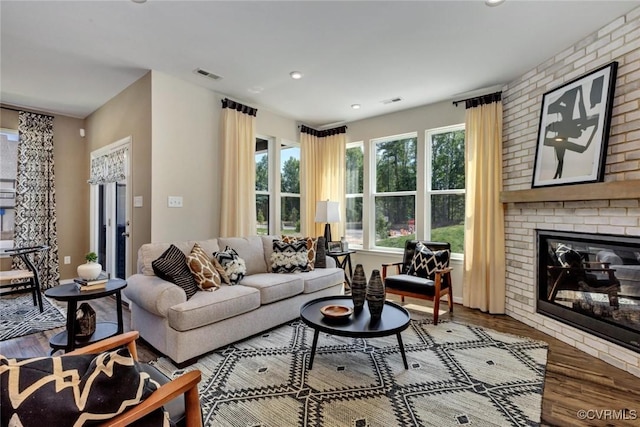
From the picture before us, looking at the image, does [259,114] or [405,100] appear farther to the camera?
[259,114]

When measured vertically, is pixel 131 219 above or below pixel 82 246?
above

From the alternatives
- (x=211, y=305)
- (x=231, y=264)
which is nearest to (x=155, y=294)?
(x=211, y=305)

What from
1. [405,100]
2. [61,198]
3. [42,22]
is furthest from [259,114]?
[61,198]

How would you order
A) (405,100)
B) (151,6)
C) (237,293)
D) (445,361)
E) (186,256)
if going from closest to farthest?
(151,6), (445,361), (237,293), (186,256), (405,100)

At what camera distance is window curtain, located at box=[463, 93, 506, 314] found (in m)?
3.66

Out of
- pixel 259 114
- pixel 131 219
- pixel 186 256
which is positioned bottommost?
pixel 186 256

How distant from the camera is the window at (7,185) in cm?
445

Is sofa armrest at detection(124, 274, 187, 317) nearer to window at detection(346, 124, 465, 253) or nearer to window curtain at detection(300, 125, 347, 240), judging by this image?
window curtain at detection(300, 125, 347, 240)

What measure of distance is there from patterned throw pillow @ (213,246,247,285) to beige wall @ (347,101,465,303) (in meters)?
2.37

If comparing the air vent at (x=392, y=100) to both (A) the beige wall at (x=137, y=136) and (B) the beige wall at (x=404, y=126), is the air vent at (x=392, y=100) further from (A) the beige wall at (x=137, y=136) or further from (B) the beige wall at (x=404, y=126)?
(A) the beige wall at (x=137, y=136)

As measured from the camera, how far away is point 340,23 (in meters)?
2.49

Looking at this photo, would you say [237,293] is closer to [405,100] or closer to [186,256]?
[186,256]

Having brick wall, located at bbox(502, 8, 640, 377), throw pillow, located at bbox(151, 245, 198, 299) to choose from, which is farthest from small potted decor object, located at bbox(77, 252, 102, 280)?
brick wall, located at bbox(502, 8, 640, 377)

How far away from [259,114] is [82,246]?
3.66 m
